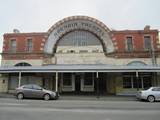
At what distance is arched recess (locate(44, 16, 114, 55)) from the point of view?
2675 centimetres

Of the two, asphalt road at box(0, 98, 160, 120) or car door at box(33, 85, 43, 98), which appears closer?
asphalt road at box(0, 98, 160, 120)

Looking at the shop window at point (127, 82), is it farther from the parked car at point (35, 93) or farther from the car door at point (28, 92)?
the car door at point (28, 92)

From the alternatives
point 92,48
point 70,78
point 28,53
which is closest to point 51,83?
point 70,78

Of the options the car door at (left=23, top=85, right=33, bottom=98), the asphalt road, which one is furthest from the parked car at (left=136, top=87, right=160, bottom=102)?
the car door at (left=23, top=85, right=33, bottom=98)

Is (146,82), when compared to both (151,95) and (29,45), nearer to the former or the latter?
(151,95)

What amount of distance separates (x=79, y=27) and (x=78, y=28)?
→ 203mm

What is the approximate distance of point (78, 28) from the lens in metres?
27.8

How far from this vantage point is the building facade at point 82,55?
2516 cm

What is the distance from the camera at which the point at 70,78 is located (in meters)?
26.3

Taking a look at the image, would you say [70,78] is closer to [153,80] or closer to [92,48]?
[92,48]

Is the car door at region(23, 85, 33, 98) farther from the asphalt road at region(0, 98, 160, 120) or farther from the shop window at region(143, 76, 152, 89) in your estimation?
the shop window at region(143, 76, 152, 89)

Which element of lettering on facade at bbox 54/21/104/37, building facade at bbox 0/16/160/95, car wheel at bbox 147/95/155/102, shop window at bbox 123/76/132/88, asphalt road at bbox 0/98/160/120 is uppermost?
lettering on facade at bbox 54/21/104/37

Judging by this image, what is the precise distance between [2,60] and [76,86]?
10.7 meters

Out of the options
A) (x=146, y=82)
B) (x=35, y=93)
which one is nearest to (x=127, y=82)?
(x=146, y=82)
